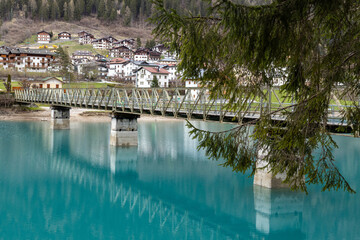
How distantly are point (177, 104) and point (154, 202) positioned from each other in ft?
31.1

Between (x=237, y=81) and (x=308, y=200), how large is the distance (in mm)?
15082

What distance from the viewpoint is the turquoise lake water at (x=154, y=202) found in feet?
60.5

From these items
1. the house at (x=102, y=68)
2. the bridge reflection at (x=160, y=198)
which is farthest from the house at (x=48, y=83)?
the bridge reflection at (x=160, y=198)

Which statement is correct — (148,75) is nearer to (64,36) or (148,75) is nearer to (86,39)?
(86,39)

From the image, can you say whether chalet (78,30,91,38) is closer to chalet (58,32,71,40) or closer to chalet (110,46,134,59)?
chalet (58,32,71,40)

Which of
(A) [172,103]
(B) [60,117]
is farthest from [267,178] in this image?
(B) [60,117]

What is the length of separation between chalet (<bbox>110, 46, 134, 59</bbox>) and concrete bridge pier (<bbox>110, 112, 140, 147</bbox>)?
5536 inches

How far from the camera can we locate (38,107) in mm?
76062

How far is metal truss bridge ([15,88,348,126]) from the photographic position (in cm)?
2064

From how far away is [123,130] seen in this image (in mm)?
40031

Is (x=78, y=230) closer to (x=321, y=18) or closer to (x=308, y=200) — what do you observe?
(x=308, y=200)

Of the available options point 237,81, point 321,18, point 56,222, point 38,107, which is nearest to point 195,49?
point 237,81

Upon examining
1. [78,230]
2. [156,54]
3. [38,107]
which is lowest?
[78,230]

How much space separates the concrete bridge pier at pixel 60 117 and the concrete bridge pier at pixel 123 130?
1770 cm
